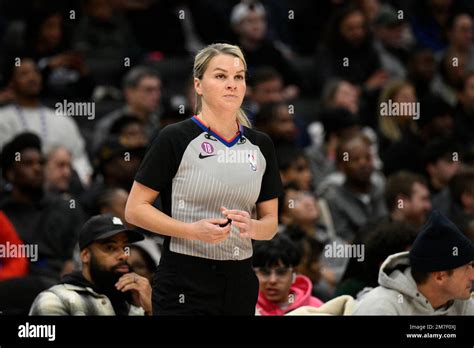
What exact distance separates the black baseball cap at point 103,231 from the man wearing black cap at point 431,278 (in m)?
1.08

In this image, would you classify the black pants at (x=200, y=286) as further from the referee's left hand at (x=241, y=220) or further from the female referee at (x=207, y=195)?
the referee's left hand at (x=241, y=220)

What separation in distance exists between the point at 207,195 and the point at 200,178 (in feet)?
0.23

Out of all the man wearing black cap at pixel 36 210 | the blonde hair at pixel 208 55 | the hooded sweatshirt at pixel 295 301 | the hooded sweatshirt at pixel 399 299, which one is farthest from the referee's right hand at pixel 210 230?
the man wearing black cap at pixel 36 210

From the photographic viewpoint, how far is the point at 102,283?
17.7 feet

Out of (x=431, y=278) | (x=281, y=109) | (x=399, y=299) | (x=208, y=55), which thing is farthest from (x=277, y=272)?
(x=281, y=109)

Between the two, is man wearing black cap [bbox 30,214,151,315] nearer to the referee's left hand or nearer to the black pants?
the black pants

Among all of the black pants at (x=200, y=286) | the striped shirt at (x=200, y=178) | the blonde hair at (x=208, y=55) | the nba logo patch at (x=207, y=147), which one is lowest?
the black pants at (x=200, y=286)

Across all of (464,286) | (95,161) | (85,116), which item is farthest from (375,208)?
(464,286)

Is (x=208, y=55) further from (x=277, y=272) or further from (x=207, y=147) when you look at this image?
(x=277, y=272)

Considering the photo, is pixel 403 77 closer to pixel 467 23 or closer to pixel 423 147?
pixel 467 23

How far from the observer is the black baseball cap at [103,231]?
541cm

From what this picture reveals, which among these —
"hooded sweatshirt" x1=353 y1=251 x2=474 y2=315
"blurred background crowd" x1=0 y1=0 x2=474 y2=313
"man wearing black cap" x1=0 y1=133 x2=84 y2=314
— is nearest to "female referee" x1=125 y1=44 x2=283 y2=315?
"hooded sweatshirt" x1=353 y1=251 x2=474 y2=315

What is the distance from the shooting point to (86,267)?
17.9ft

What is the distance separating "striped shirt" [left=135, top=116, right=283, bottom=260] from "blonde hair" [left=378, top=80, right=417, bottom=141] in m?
5.51
